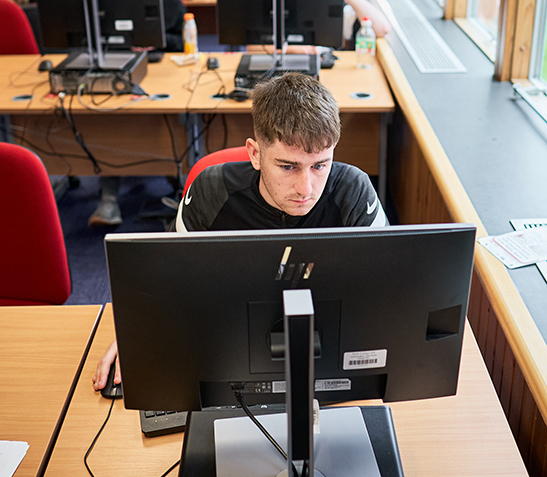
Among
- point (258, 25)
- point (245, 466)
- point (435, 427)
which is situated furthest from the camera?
point (258, 25)

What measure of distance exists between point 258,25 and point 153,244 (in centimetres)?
218

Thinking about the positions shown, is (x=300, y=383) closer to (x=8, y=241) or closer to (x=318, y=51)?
(x=8, y=241)

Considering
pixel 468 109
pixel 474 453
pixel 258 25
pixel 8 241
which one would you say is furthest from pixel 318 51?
pixel 474 453

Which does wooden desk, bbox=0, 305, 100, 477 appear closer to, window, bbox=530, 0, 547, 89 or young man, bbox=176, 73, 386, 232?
young man, bbox=176, 73, 386, 232

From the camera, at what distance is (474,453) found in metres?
1.08

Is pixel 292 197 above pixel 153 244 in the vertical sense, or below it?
below

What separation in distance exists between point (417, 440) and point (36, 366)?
0.77 metres

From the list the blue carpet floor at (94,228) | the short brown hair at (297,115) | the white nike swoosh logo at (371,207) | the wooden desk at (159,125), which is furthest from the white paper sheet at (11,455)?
the wooden desk at (159,125)

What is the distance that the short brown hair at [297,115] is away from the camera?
1.24m

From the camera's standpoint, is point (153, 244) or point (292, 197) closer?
point (153, 244)

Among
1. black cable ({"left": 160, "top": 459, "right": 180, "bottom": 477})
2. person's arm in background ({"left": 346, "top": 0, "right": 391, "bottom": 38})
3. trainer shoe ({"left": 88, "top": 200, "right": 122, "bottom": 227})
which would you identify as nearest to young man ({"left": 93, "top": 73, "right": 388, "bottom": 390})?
black cable ({"left": 160, "top": 459, "right": 180, "bottom": 477})

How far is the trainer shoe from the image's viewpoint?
3131 millimetres

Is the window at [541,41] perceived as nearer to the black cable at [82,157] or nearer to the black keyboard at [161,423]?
the black cable at [82,157]

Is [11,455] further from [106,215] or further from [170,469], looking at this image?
[106,215]
